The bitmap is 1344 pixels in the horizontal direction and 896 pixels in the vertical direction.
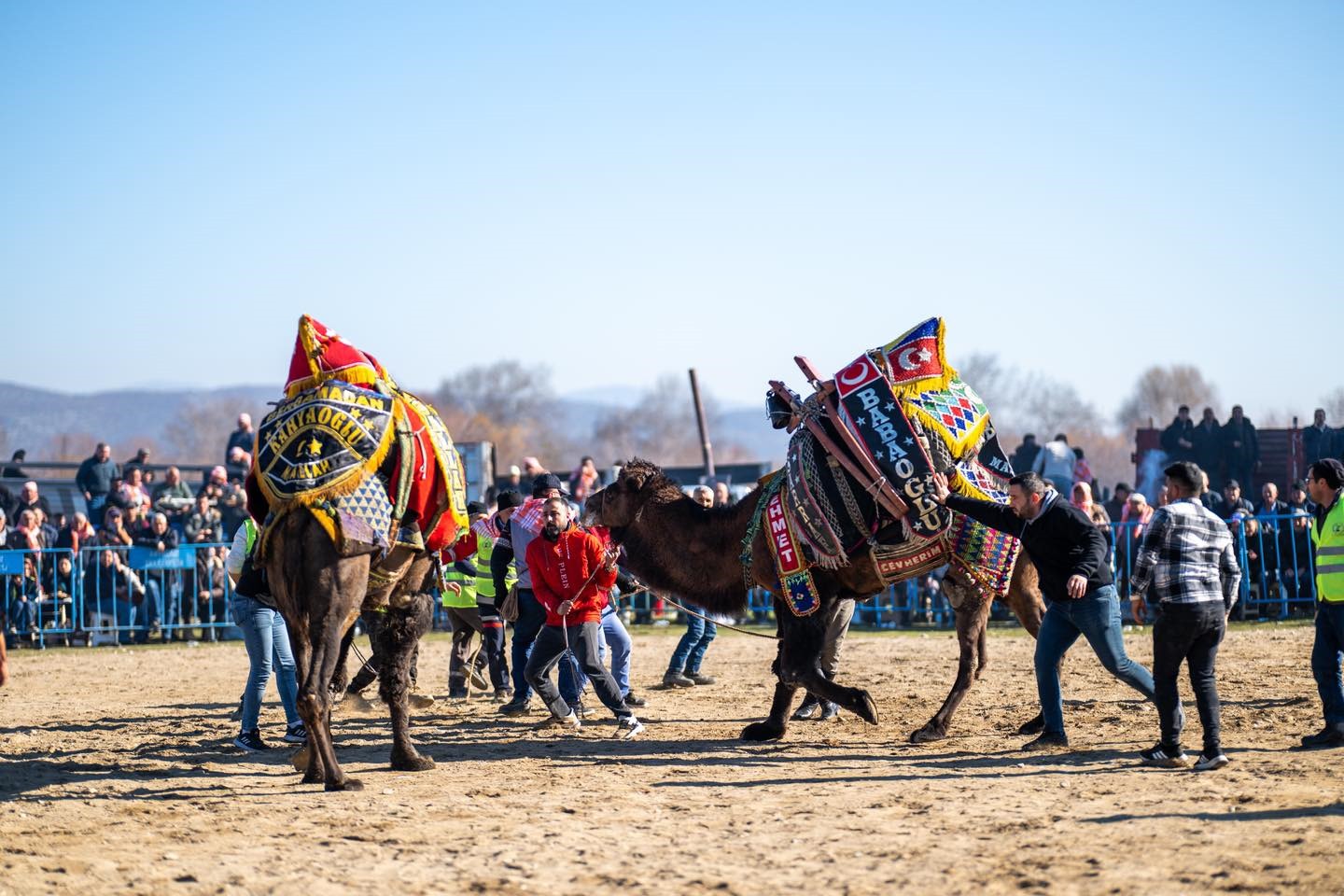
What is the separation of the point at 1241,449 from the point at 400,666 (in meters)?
17.6

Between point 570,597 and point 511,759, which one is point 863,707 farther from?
point 511,759

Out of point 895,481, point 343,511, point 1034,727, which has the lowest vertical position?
point 1034,727

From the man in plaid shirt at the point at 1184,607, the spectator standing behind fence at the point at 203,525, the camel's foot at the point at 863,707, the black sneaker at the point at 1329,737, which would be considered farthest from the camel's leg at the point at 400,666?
the spectator standing behind fence at the point at 203,525

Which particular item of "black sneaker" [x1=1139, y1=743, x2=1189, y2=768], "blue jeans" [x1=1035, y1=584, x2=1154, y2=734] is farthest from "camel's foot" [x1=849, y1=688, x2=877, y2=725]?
"black sneaker" [x1=1139, y1=743, x2=1189, y2=768]

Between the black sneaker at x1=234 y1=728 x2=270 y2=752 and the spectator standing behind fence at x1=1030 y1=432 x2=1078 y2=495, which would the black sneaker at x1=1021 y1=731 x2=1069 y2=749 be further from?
the spectator standing behind fence at x1=1030 y1=432 x2=1078 y2=495

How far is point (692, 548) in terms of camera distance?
36.0 ft

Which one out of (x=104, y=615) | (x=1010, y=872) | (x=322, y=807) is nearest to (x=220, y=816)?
(x=322, y=807)

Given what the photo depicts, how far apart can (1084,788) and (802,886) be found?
2559mm

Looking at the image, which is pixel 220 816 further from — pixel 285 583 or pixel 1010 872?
pixel 1010 872

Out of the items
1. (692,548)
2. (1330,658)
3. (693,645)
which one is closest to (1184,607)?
(1330,658)

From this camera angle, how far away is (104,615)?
20156mm

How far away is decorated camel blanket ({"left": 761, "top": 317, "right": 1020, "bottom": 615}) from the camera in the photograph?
1000 centimetres

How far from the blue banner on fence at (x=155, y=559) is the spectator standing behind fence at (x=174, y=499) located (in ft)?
2.19

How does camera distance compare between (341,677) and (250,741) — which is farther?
(341,677)
